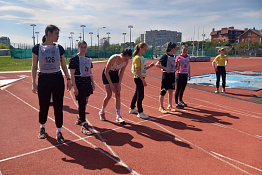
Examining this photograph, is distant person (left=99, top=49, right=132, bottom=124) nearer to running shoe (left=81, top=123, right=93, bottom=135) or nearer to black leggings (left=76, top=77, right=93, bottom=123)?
black leggings (left=76, top=77, right=93, bottom=123)

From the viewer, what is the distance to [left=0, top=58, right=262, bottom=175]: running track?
A: 3.16 m

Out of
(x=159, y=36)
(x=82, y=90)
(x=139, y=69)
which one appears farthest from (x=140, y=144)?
(x=159, y=36)

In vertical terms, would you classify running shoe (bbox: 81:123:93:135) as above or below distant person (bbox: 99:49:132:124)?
below

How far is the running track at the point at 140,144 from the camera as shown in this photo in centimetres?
316

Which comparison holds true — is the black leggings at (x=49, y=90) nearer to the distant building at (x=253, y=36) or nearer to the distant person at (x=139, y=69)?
the distant person at (x=139, y=69)

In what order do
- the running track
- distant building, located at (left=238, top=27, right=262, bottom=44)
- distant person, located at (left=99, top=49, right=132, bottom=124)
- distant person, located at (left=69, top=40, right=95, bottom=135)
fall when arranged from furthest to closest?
distant building, located at (left=238, top=27, right=262, bottom=44) < distant person, located at (left=99, top=49, right=132, bottom=124) < distant person, located at (left=69, top=40, right=95, bottom=135) < the running track

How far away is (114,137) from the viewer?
169 inches

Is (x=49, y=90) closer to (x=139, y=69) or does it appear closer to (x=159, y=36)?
(x=139, y=69)

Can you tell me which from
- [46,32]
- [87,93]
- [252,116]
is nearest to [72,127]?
[87,93]

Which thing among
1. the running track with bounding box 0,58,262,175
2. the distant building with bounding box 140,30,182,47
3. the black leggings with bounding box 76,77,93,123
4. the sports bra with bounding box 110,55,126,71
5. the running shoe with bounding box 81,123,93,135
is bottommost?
the running track with bounding box 0,58,262,175

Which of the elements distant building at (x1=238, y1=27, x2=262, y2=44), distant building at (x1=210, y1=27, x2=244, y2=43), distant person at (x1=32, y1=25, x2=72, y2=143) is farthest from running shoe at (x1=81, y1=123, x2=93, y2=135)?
distant building at (x1=210, y1=27, x2=244, y2=43)

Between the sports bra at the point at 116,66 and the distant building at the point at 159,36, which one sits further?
the distant building at the point at 159,36

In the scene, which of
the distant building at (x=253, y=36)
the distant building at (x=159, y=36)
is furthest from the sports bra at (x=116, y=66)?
the distant building at (x=159, y=36)

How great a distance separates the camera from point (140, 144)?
3.99 meters
